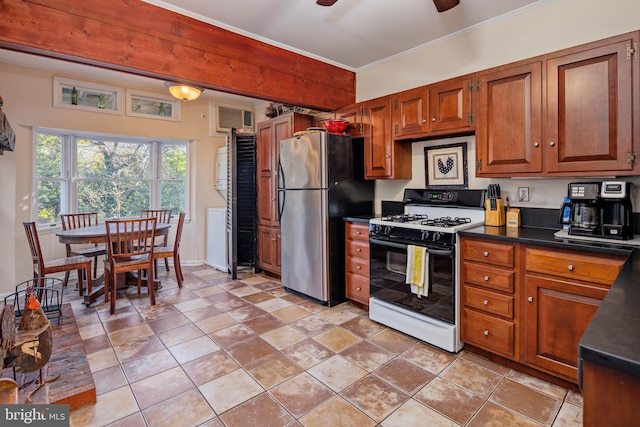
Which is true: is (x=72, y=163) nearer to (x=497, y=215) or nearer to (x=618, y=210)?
(x=497, y=215)

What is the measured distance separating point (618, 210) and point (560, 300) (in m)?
0.66

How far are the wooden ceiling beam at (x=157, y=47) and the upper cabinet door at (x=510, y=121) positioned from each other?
1.75 meters

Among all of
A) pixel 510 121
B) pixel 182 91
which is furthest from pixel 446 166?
pixel 182 91

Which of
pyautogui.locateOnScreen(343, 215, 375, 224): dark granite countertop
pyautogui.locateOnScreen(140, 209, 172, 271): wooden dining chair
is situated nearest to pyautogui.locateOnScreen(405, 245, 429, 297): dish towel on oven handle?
pyautogui.locateOnScreen(343, 215, 375, 224): dark granite countertop

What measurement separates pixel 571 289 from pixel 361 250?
67.9 inches

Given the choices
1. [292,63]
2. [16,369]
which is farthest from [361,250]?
[16,369]

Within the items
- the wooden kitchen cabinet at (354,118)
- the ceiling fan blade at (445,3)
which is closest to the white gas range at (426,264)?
the wooden kitchen cabinet at (354,118)

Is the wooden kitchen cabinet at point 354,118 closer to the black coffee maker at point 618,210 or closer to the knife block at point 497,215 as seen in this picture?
the knife block at point 497,215

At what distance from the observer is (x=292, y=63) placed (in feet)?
11.0

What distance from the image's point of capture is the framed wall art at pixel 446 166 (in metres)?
2.98

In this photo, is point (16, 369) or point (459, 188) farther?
point (459, 188)

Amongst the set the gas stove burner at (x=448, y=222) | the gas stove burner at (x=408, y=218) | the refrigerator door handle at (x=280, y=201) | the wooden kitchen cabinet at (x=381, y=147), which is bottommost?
Answer: the gas stove burner at (x=448, y=222)

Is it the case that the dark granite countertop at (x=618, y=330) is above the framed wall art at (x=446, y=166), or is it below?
below

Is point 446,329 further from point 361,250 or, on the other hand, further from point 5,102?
point 5,102
